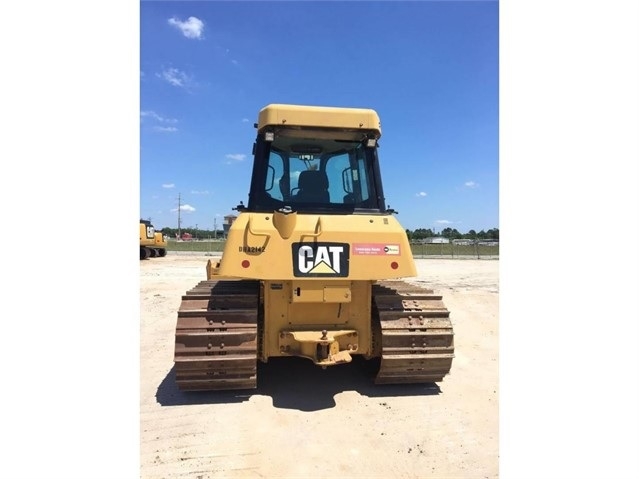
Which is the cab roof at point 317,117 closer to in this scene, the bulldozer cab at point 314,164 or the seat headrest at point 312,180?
the bulldozer cab at point 314,164

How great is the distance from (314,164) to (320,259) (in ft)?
5.05

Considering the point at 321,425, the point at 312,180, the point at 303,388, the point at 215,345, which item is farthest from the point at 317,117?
the point at 321,425

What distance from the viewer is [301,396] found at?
4.72 metres

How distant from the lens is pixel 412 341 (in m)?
4.69

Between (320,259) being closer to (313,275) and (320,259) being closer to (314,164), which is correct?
(313,275)

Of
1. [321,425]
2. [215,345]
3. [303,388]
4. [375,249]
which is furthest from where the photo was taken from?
[303,388]

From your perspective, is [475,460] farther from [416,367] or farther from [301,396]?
[301,396]

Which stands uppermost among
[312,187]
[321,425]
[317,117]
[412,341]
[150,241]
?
[317,117]

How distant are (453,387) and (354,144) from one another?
3166mm

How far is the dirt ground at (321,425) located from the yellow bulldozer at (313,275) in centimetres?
33

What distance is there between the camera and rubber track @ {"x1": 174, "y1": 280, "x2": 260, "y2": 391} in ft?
14.1

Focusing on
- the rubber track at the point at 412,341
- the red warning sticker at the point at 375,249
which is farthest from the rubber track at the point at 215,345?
the rubber track at the point at 412,341

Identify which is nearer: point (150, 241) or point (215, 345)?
A: point (215, 345)

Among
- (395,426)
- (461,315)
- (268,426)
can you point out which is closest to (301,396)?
(268,426)
